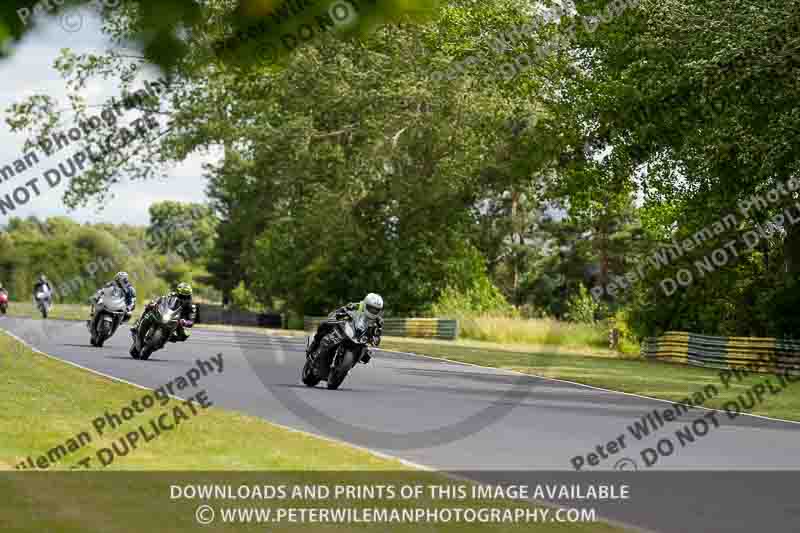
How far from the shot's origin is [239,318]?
70.9 metres

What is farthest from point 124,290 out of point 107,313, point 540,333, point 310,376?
point 540,333

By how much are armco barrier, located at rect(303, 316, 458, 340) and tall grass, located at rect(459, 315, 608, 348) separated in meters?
0.98

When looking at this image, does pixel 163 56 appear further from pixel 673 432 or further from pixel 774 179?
pixel 774 179

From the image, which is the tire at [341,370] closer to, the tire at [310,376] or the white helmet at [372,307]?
the tire at [310,376]

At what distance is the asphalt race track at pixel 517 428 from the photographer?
10344 millimetres

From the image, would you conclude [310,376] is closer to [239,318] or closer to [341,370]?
[341,370]

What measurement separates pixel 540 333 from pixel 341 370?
29.0 m

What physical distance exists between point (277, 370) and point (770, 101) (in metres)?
11.6

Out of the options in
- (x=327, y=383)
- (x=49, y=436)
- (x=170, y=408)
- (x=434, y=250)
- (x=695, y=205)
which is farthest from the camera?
(x=434, y=250)

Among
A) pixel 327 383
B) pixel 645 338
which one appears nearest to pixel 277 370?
pixel 327 383

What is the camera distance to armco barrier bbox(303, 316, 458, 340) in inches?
2015

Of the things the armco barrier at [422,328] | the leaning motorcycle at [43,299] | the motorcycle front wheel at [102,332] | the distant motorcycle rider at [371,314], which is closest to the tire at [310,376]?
the distant motorcycle rider at [371,314]

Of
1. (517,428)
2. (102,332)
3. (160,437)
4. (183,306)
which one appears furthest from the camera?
(102,332)

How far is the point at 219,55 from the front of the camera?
5.14 metres
